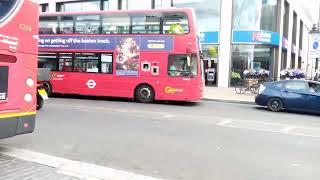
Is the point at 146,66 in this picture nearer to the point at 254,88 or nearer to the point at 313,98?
the point at 313,98

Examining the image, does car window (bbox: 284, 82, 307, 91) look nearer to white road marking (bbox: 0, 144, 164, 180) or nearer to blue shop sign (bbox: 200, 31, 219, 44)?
white road marking (bbox: 0, 144, 164, 180)

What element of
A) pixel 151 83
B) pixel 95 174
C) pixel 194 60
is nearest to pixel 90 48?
pixel 151 83

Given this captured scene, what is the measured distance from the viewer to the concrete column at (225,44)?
31.0m

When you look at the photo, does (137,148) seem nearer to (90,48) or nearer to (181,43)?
(181,43)

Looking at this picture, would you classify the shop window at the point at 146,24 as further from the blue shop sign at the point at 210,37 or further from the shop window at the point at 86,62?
the blue shop sign at the point at 210,37

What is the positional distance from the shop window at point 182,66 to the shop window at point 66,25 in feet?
16.2

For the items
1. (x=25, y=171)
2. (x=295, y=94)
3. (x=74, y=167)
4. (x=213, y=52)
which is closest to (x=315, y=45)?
(x=295, y=94)

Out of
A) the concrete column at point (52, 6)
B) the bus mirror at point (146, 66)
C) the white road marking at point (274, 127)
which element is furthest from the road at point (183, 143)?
the concrete column at point (52, 6)

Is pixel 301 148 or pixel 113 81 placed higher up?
pixel 113 81

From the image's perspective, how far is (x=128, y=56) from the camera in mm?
18875

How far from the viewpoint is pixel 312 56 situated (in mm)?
21156

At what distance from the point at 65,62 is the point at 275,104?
30.2 ft

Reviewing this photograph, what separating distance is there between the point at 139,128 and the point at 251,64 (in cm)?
2138

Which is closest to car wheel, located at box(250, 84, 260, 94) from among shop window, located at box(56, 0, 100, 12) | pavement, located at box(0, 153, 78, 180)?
shop window, located at box(56, 0, 100, 12)
